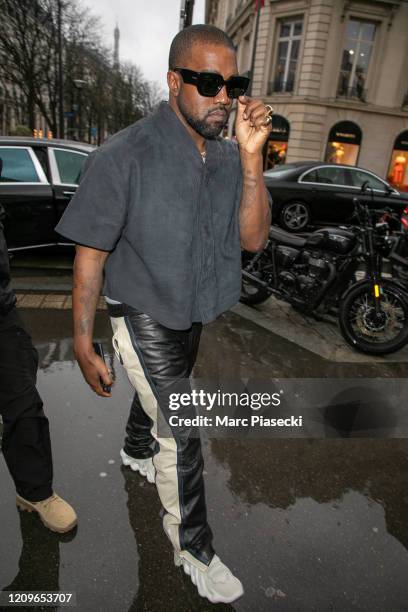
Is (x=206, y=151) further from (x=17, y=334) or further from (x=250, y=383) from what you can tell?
(x=250, y=383)

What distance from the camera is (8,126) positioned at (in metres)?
42.7

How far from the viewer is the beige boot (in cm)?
203

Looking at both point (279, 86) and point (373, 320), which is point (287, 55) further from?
point (373, 320)

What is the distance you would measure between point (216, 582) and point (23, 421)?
3.58ft

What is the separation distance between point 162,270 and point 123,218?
0.82 feet

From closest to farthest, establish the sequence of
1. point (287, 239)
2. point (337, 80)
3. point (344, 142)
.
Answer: point (287, 239), point (337, 80), point (344, 142)

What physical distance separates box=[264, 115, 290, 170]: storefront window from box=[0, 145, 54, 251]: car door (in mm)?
18539

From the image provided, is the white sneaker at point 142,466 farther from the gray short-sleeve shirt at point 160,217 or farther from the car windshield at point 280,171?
the car windshield at point 280,171

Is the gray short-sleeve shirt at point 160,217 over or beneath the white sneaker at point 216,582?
over

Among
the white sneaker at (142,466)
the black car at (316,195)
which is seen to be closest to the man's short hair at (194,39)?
the white sneaker at (142,466)

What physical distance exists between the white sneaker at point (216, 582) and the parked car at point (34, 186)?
4.90 m

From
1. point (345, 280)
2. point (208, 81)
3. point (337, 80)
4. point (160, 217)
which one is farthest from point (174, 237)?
point (337, 80)

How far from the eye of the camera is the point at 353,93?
71.4 feet

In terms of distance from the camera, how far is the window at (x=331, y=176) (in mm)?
10516
